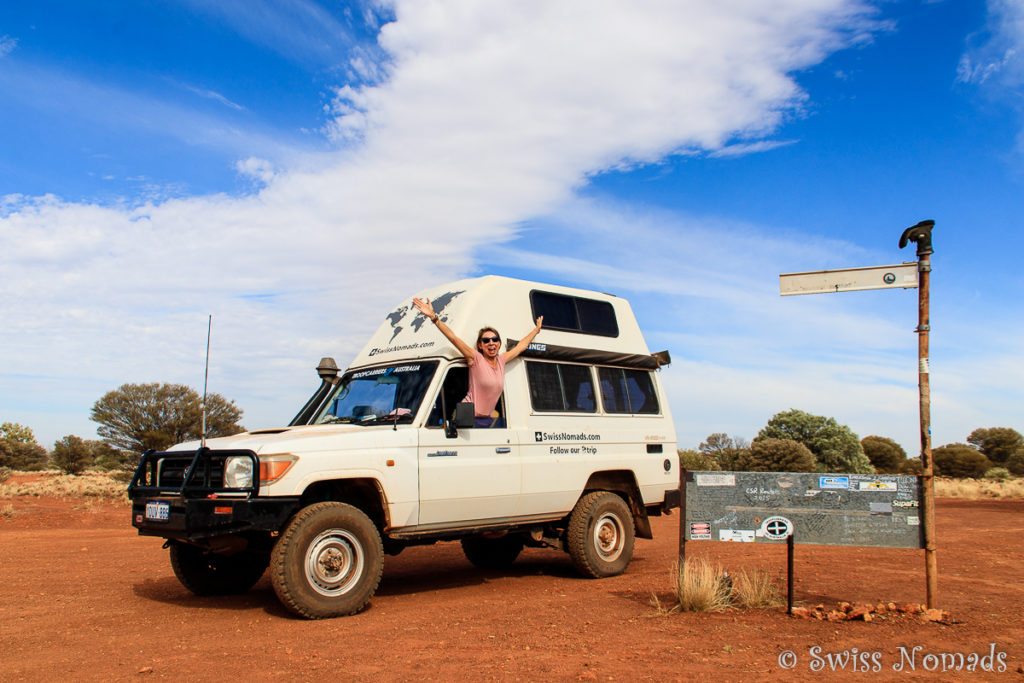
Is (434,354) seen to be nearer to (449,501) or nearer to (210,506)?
(449,501)

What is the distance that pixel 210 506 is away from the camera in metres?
6.45

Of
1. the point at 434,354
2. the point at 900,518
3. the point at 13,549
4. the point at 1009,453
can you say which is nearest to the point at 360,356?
the point at 434,354

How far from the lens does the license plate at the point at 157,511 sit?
21.9 ft

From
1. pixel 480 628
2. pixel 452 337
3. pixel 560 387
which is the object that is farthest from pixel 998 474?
pixel 480 628

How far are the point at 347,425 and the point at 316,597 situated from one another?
1.73m

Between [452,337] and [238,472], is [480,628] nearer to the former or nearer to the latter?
[238,472]

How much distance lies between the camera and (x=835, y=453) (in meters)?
30.7

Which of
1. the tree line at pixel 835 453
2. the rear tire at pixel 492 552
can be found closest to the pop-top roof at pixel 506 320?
the rear tire at pixel 492 552

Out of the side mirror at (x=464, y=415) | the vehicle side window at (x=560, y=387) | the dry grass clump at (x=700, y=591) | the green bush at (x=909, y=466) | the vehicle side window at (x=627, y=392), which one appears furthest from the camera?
the green bush at (x=909, y=466)

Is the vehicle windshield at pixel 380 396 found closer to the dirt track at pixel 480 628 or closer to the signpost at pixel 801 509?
the dirt track at pixel 480 628

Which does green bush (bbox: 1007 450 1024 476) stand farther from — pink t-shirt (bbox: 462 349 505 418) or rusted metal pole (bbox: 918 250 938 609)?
pink t-shirt (bbox: 462 349 505 418)

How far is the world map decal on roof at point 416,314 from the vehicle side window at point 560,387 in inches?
42.9

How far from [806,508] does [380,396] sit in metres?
4.22

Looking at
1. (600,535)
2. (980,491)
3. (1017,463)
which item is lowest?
(980,491)
